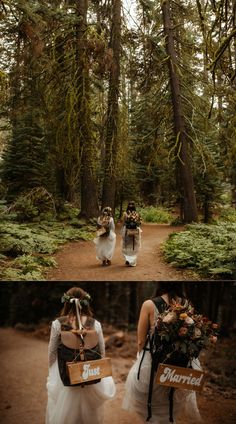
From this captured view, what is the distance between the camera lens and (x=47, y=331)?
4.07 m

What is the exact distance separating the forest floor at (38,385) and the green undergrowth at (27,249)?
31.0 inches

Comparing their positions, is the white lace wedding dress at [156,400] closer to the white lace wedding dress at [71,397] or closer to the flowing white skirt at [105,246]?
the white lace wedding dress at [71,397]

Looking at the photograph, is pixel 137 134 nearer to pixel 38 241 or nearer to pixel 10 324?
pixel 38 241

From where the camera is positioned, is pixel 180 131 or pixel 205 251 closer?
pixel 205 251

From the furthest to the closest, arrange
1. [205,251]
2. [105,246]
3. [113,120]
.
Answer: [113,120]
[105,246]
[205,251]

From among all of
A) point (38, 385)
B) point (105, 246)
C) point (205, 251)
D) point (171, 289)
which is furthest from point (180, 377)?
point (105, 246)

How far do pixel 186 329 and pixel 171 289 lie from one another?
1.69 feet

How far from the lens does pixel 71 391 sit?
3898mm

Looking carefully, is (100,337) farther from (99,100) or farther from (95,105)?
(95,105)

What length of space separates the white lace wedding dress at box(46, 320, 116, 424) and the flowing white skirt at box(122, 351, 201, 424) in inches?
10.7

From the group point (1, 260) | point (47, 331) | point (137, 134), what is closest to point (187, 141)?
point (137, 134)

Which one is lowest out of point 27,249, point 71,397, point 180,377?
point 71,397

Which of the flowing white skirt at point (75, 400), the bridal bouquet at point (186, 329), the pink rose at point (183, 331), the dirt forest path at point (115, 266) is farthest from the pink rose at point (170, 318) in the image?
the dirt forest path at point (115, 266)

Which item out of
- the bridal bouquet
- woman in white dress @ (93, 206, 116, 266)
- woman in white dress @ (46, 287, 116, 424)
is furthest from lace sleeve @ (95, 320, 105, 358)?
woman in white dress @ (93, 206, 116, 266)
